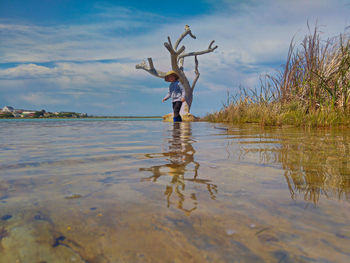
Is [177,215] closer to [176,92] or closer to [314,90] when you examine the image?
[314,90]

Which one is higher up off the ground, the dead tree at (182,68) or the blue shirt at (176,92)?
the dead tree at (182,68)

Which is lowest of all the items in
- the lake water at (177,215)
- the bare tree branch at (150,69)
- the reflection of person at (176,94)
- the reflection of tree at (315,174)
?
the lake water at (177,215)

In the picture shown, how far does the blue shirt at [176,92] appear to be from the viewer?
11.0 m

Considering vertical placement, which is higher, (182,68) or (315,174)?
(182,68)

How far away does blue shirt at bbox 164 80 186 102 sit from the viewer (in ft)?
36.1

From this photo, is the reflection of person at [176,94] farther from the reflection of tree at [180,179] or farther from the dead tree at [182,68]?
the reflection of tree at [180,179]

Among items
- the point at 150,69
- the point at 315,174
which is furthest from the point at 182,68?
the point at 315,174

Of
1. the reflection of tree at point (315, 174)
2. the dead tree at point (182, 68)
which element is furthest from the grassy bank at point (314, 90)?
the dead tree at point (182, 68)

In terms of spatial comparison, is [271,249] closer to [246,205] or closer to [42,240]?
[246,205]

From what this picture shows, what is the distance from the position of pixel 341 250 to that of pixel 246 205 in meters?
0.29

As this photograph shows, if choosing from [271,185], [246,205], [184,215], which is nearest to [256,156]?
[271,185]

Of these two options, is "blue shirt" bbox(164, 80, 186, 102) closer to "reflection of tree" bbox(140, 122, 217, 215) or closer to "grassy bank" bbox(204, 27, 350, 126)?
"grassy bank" bbox(204, 27, 350, 126)

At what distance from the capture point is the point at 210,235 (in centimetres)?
61

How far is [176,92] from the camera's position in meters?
11.1
